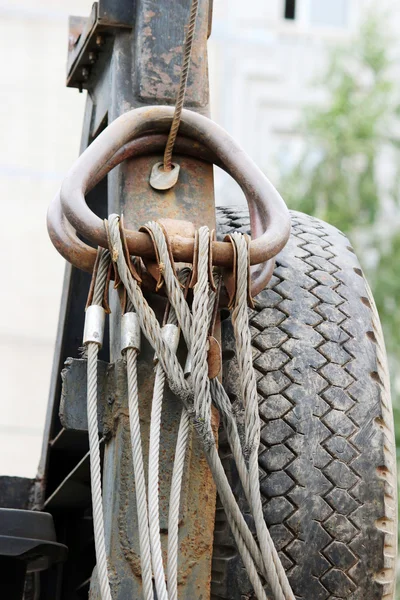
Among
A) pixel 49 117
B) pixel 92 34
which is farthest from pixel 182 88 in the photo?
pixel 49 117

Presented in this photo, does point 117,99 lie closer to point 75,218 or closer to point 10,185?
point 75,218

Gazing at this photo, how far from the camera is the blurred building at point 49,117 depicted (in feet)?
52.2

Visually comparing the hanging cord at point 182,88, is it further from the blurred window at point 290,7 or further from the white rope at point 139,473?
the blurred window at point 290,7

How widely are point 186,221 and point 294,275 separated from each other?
398 millimetres

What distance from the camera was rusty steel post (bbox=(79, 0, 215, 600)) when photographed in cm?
225

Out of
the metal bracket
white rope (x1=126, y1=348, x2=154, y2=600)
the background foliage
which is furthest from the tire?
the background foliage

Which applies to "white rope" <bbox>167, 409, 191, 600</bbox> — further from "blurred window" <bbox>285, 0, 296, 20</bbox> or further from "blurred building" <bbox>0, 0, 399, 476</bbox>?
"blurred window" <bbox>285, 0, 296, 20</bbox>

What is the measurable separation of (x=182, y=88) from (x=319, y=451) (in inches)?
30.9

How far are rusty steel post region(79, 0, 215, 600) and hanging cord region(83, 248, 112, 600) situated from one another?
65 mm

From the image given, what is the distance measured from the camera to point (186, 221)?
2395 mm

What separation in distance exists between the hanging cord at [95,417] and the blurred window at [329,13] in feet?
56.7

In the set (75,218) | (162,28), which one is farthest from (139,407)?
(162,28)

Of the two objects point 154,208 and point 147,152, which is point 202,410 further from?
point 147,152

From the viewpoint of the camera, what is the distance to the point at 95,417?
2.23 m
